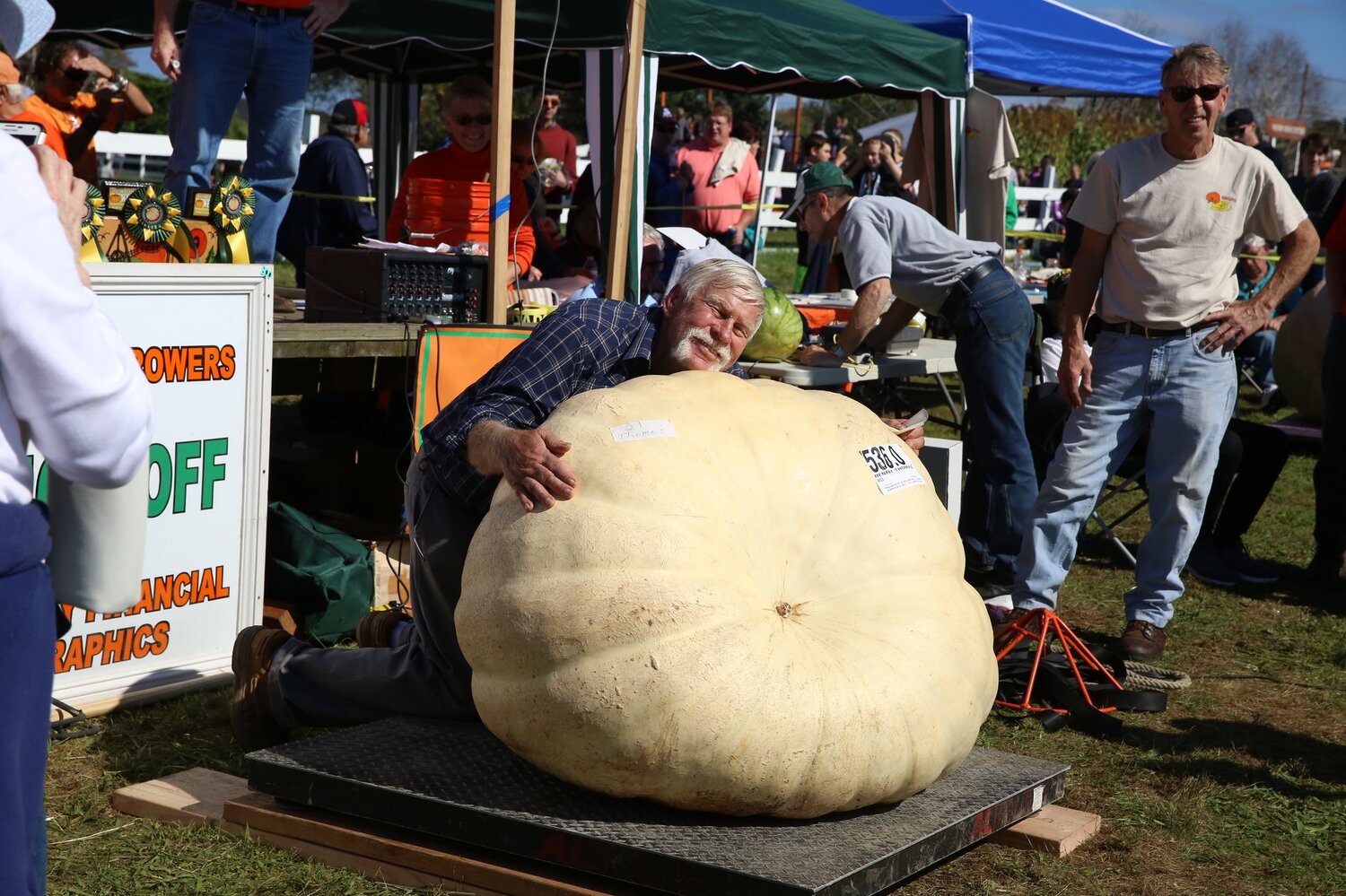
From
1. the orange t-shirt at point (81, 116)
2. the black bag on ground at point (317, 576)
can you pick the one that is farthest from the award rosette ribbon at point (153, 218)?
the orange t-shirt at point (81, 116)

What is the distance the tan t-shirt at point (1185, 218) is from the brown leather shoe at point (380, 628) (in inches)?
112

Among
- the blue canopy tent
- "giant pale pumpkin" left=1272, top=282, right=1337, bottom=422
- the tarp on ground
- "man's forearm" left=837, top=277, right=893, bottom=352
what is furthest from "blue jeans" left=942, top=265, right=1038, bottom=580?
the blue canopy tent

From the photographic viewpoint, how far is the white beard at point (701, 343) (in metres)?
3.50

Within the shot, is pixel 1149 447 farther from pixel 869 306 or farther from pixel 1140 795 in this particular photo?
pixel 1140 795

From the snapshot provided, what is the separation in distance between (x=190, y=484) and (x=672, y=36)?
353 cm

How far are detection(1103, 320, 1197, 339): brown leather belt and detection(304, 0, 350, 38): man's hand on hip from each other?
328cm

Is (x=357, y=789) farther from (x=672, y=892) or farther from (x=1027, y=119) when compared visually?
(x=1027, y=119)

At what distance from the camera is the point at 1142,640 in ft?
16.8

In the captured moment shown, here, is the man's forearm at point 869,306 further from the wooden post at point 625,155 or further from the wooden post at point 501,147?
the wooden post at point 501,147

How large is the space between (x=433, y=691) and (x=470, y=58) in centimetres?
740

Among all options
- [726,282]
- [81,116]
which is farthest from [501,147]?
[81,116]

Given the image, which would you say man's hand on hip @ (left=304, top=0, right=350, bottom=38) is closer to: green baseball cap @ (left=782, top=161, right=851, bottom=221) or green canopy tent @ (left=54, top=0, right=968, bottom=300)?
green canopy tent @ (left=54, top=0, right=968, bottom=300)

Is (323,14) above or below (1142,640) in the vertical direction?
above

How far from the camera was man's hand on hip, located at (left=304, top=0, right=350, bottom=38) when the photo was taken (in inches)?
213
